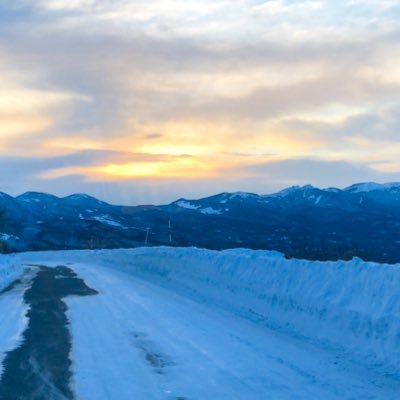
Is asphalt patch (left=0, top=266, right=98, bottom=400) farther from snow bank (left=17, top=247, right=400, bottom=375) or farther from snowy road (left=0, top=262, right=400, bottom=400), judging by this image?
snow bank (left=17, top=247, right=400, bottom=375)

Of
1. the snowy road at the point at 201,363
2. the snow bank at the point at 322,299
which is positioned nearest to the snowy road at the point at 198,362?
the snowy road at the point at 201,363

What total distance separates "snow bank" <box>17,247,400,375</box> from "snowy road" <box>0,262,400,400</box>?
49 centimetres

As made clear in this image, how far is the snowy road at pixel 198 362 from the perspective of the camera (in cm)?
800

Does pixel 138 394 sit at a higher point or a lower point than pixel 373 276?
lower

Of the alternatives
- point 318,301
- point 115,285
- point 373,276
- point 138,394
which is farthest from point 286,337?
point 115,285

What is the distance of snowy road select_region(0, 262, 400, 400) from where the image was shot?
8.00 metres

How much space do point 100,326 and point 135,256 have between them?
28.0m

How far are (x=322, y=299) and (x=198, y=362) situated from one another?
13.3 feet

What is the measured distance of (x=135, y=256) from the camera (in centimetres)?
4138

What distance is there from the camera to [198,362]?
9727 mm

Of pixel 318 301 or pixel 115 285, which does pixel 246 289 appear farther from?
pixel 115 285

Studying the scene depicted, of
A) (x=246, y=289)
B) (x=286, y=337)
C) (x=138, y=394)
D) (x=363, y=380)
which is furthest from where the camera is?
(x=246, y=289)

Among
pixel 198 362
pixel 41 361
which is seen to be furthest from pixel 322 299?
pixel 41 361

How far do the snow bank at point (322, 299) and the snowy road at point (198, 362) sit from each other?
0.49m
